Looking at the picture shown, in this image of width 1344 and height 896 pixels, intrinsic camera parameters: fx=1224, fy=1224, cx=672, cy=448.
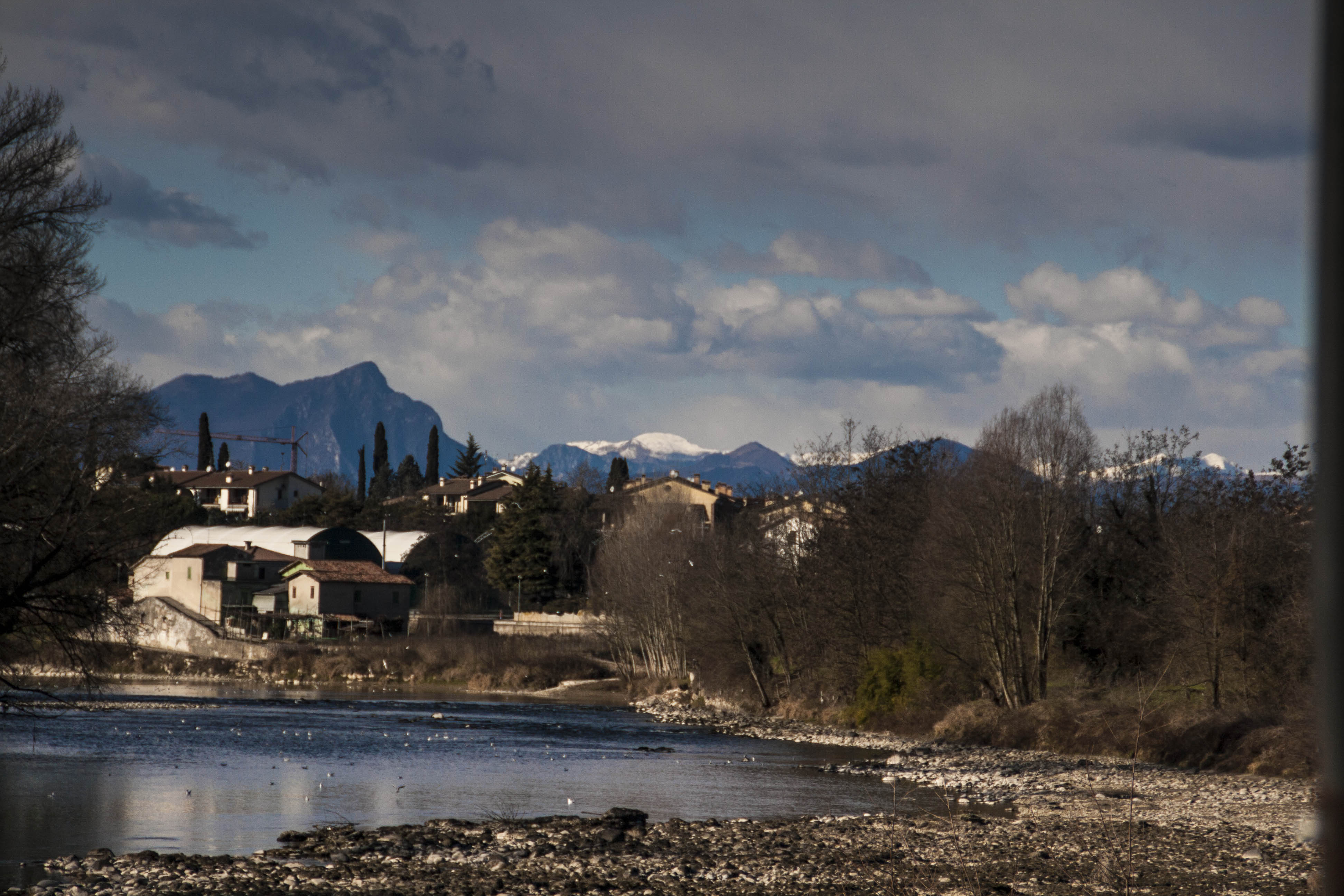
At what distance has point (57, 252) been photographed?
2311cm

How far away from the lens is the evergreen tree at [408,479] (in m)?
180

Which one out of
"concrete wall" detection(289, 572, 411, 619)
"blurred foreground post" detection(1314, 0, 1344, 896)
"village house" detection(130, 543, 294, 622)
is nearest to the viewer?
"blurred foreground post" detection(1314, 0, 1344, 896)

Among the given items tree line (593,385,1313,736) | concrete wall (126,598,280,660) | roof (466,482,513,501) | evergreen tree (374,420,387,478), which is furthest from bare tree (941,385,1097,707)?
evergreen tree (374,420,387,478)

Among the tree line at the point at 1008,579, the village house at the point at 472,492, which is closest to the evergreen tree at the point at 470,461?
the village house at the point at 472,492

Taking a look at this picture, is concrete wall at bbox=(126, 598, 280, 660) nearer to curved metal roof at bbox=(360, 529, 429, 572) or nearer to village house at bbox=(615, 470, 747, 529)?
curved metal roof at bbox=(360, 529, 429, 572)

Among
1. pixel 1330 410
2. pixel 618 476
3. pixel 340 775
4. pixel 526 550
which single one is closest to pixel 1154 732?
pixel 340 775

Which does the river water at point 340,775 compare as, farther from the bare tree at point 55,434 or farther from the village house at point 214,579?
the village house at point 214,579

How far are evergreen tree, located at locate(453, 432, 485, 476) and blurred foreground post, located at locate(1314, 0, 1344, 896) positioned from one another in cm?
16854

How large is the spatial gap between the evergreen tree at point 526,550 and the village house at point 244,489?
5233 cm

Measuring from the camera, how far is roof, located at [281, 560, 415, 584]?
101188 millimetres

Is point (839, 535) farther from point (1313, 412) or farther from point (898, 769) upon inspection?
point (1313, 412)

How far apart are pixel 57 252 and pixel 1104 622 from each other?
42192 mm

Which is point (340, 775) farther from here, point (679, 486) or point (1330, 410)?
point (679, 486)

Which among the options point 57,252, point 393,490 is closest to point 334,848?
point 57,252
